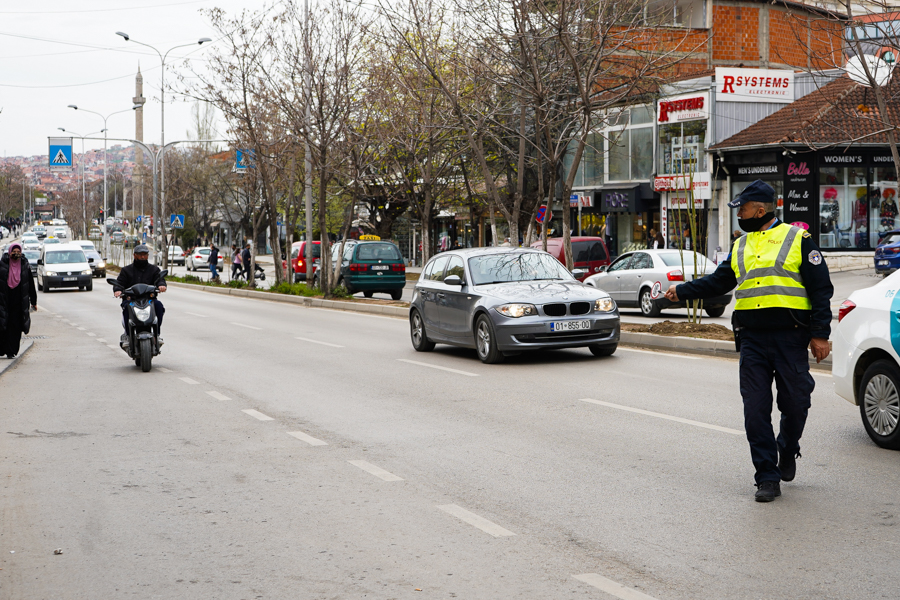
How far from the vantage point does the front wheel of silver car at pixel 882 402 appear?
7613mm

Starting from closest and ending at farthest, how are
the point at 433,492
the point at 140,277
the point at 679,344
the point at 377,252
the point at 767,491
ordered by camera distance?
the point at 767,491, the point at 433,492, the point at 140,277, the point at 679,344, the point at 377,252

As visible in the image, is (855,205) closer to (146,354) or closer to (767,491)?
(146,354)

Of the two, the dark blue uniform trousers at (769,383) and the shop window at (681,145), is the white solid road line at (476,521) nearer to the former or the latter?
the dark blue uniform trousers at (769,383)

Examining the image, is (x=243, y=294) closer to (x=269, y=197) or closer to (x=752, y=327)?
(x=269, y=197)

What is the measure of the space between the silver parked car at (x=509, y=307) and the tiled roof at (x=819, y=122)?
22450 mm

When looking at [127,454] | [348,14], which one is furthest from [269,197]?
[127,454]

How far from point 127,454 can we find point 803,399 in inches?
198

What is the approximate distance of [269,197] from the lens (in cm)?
3500

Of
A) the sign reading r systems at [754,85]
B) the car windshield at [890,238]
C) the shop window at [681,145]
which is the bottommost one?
the car windshield at [890,238]

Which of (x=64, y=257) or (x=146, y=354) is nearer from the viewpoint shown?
(x=146, y=354)

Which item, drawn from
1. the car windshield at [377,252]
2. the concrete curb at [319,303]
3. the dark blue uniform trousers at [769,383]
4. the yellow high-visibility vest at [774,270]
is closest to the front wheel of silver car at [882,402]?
the dark blue uniform trousers at [769,383]

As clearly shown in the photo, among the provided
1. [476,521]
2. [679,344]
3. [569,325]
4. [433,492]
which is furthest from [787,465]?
[679,344]

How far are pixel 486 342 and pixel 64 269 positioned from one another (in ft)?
106

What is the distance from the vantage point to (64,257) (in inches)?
1709
